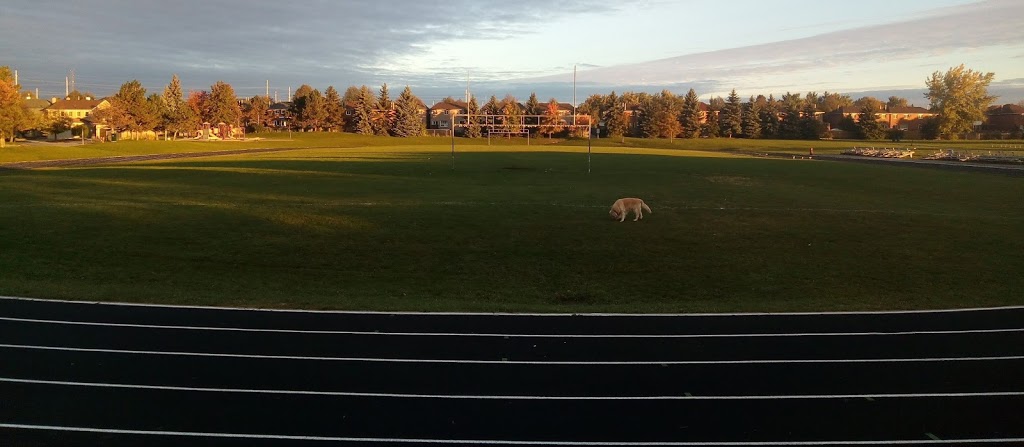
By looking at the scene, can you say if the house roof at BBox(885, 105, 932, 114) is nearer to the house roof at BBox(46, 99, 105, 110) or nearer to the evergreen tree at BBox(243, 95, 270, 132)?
the evergreen tree at BBox(243, 95, 270, 132)

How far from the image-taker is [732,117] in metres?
111

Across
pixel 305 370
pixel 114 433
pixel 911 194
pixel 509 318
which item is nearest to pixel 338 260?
pixel 509 318

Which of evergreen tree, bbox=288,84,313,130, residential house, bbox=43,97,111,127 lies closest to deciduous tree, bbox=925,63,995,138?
evergreen tree, bbox=288,84,313,130

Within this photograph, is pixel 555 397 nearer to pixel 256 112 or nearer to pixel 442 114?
pixel 256 112

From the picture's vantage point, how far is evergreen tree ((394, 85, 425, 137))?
114 meters

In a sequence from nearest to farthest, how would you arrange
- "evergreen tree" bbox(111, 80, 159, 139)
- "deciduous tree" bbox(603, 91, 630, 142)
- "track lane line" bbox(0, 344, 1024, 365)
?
"track lane line" bbox(0, 344, 1024, 365) → "evergreen tree" bbox(111, 80, 159, 139) → "deciduous tree" bbox(603, 91, 630, 142)

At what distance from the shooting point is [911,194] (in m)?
30.2

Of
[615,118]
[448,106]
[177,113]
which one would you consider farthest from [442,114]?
[177,113]

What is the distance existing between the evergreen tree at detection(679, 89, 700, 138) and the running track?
342ft

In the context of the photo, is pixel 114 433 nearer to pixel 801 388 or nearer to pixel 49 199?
pixel 801 388

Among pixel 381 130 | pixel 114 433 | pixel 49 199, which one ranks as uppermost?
pixel 381 130

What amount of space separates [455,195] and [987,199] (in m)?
22.5

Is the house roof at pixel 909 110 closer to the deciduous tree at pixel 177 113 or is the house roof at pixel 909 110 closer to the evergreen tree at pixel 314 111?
the evergreen tree at pixel 314 111

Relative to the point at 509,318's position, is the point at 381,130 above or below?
above
